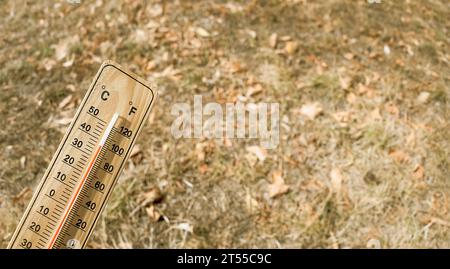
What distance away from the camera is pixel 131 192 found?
2877 mm

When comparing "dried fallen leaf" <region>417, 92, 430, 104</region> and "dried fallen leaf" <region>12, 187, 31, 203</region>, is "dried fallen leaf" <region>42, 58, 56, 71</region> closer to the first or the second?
"dried fallen leaf" <region>12, 187, 31, 203</region>

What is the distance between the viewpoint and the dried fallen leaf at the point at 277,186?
2938 millimetres

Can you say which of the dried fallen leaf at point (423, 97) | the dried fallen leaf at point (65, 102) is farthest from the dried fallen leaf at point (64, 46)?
the dried fallen leaf at point (423, 97)

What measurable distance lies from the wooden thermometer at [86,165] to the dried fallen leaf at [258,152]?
1.86 metres

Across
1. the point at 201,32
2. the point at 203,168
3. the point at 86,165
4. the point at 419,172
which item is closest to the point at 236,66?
the point at 201,32

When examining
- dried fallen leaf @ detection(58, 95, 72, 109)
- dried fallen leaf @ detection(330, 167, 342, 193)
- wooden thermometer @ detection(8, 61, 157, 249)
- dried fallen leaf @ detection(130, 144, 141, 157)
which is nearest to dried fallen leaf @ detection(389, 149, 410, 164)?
dried fallen leaf @ detection(330, 167, 342, 193)

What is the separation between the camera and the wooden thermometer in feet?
4.34

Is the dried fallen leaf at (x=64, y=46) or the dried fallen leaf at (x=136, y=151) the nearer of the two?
the dried fallen leaf at (x=136, y=151)

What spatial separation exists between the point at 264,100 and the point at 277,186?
2.86 feet

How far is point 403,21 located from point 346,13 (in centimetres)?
67

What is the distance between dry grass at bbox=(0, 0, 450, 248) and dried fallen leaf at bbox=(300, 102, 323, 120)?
0.18 feet

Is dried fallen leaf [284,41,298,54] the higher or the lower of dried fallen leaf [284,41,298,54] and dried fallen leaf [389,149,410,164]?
the higher

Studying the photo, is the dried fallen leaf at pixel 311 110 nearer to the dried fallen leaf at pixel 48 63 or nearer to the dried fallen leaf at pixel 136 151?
the dried fallen leaf at pixel 136 151

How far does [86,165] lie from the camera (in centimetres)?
135
